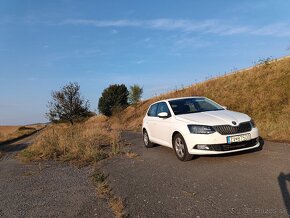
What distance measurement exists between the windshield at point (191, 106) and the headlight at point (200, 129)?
1269 mm

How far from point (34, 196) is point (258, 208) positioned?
4.10 m

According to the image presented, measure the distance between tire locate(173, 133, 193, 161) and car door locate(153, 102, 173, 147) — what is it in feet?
1.16

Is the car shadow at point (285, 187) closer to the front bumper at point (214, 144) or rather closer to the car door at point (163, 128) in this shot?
the front bumper at point (214, 144)

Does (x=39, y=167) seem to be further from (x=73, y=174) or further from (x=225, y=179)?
(x=225, y=179)

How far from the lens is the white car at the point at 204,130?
781 centimetres

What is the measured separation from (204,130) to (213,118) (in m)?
0.49

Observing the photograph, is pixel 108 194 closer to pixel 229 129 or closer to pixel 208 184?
pixel 208 184

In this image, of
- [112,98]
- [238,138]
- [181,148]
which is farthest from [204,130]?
[112,98]

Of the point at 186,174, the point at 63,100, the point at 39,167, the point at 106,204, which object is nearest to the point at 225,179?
the point at 186,174

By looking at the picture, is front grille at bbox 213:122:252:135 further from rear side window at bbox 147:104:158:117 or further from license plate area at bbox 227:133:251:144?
rear side window at bbox 147:104:158:117

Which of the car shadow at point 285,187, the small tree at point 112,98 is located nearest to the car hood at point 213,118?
the car shadow at point 285,187

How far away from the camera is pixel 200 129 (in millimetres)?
8016

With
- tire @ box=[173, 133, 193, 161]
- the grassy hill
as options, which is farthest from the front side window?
the grassy hill

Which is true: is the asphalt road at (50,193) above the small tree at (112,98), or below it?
below
